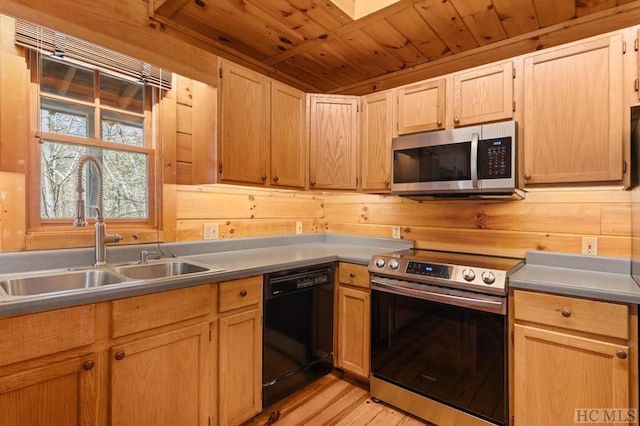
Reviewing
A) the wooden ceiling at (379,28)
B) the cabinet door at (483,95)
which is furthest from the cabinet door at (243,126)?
the cabinet door at (483,95)

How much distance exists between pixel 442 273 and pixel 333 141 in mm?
1346

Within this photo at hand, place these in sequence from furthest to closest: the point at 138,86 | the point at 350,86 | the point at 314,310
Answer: the point at 350,86 < the point at 314,310 < the point at 138,86

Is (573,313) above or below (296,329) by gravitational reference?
above

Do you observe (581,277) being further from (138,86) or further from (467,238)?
(138,86)

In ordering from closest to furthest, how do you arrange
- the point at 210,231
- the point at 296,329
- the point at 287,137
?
1. the point at 296,329
2. the point at 210,231
3. the point at 287,137

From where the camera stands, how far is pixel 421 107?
87.9 inches

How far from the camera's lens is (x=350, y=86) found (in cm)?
303

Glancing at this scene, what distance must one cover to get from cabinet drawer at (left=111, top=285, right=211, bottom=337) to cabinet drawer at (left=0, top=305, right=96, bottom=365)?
0.31ft

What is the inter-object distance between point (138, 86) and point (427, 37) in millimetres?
1962

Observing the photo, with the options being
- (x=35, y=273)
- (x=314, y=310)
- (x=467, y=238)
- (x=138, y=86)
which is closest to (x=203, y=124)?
(x=138, y=86)

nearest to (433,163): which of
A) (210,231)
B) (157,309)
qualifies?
(210,231)

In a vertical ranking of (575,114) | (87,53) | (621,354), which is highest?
(87,53)

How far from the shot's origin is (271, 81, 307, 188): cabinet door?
7.70 feet

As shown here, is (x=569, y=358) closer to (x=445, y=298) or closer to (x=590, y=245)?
(x=445, y=298)
